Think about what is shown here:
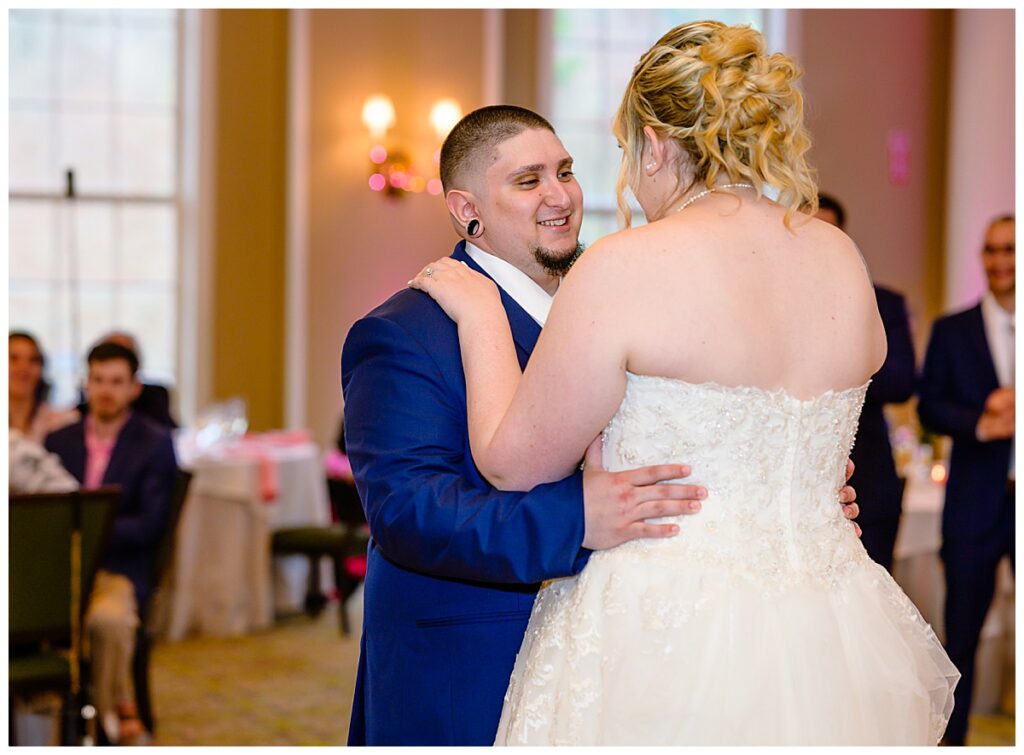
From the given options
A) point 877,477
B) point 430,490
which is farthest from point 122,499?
point 430,490

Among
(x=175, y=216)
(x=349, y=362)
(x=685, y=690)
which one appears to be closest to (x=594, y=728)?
(x=685, y=690)

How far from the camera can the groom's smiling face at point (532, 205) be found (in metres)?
2.18

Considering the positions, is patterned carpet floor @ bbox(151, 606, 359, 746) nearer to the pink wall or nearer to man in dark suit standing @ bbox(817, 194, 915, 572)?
man in dark suit standing @ bbox(817, 194, 915, 572)

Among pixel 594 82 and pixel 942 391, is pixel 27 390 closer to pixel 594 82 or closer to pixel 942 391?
pixel 942 391

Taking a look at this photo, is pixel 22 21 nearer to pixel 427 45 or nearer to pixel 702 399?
pixel 427 45

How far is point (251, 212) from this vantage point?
27.4 feet

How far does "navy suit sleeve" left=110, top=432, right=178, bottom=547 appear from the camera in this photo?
4.71 m

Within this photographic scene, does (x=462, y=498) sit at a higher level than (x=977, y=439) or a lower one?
higher

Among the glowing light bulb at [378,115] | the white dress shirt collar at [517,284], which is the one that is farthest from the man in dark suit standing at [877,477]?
the glowing light bulb at [378,115]

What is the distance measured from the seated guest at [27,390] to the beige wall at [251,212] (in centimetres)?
251

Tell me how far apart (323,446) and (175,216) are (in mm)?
1780

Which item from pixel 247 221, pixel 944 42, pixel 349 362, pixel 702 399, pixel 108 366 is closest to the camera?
pixel 702 399

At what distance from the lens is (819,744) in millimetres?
1786

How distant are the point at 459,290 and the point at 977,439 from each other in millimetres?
2944
